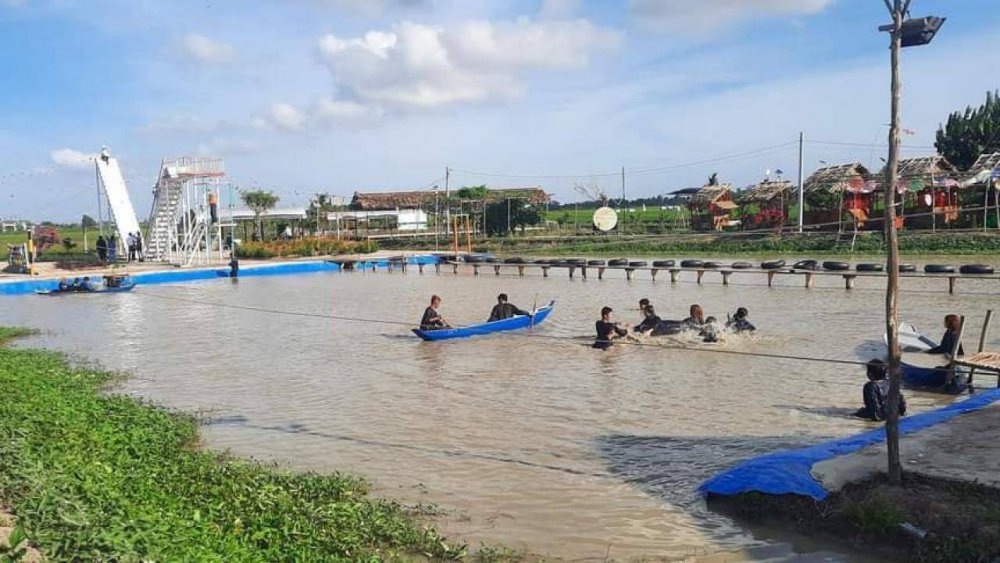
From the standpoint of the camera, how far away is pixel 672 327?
54.6 feet

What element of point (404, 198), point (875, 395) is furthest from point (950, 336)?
point (404, 198)

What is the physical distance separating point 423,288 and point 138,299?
34.0 feet

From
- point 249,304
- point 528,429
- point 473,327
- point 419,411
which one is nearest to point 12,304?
point 249,304

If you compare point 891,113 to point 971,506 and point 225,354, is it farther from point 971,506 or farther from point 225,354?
point 225,354

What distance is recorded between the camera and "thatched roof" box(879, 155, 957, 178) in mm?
35812

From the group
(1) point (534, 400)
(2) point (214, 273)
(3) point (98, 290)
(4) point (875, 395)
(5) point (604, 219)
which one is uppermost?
(5) point (604, 219)

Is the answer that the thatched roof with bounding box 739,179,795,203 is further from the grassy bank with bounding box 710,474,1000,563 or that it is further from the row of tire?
the grassy bank with bounding box 710,474,1000,563

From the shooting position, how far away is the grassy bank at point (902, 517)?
18.9 ft

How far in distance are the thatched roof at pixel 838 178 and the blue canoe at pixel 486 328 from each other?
23.8m

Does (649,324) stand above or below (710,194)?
below

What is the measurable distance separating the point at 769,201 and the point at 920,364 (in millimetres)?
34617

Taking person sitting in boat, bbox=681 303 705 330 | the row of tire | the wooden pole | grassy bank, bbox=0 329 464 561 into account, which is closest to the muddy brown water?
person sitting in boat, bbox=681 303 705 330

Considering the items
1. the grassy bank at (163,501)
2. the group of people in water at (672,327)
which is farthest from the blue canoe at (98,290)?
the grassy bank at (163,501)

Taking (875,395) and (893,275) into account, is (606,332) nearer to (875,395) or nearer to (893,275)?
(875,395)
